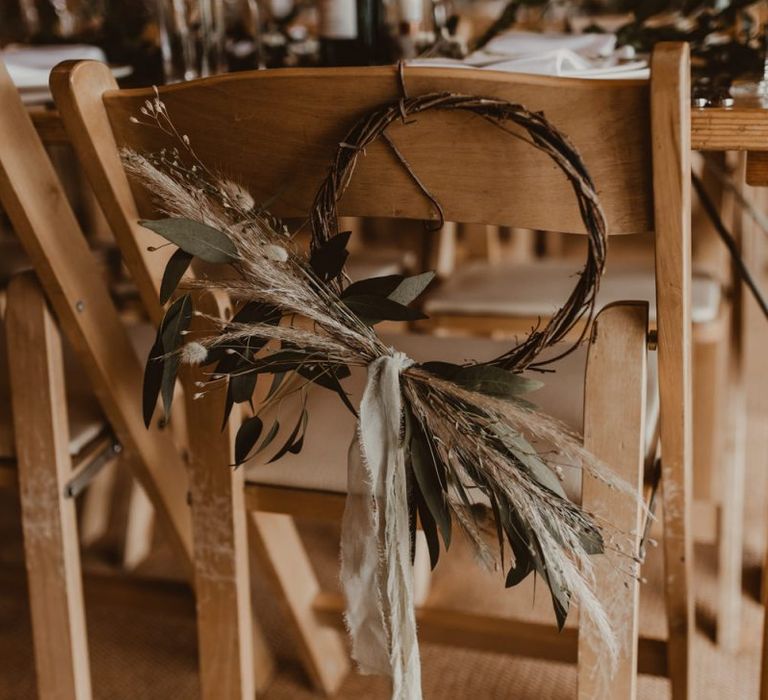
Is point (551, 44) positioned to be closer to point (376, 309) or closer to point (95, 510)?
point (376, 309)

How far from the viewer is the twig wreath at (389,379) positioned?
2.24 ft

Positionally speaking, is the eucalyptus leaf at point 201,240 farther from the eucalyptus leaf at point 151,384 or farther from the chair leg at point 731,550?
the chair leg at point 731,550

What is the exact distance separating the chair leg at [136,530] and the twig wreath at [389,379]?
2.71 ft

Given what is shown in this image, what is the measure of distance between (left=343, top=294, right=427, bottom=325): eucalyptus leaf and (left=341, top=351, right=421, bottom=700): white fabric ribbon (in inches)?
1.3

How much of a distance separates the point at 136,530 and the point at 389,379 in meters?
0.99

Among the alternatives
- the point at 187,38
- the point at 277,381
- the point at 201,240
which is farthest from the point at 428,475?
the point at 187,38

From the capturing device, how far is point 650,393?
3.16 feet

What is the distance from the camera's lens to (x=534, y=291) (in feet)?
4.75

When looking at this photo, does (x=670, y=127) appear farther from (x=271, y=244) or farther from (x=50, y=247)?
(x=50, y=247)

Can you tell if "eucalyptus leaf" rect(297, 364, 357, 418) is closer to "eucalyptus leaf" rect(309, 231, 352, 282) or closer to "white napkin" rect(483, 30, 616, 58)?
"eucalyptus leaf" rect(309, 231, 352, 282)

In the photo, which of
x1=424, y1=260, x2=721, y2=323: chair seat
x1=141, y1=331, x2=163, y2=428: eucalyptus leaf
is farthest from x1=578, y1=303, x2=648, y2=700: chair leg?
x1=424, y1=260, x2=721, y2=323: chair seat

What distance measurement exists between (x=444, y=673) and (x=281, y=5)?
1405mm

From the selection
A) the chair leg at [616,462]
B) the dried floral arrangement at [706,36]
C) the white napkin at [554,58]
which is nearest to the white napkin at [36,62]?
the white napkin at [554,58]

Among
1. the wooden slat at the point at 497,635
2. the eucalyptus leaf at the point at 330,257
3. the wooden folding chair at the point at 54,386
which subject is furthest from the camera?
the wooden slat at the point at 497,635
